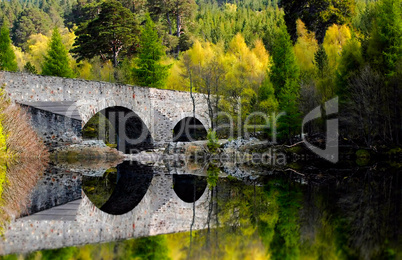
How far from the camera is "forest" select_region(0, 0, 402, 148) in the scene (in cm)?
2141

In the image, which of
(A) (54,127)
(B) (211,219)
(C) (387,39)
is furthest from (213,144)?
(B) (211,219)

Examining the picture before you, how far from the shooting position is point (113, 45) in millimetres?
31875

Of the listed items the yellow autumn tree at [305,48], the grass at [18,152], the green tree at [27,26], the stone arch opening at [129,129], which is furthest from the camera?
the green tree at [27,26]

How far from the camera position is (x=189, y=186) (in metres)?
13.4

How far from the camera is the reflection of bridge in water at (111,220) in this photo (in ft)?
24.4

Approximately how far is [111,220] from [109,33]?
23.2 metres

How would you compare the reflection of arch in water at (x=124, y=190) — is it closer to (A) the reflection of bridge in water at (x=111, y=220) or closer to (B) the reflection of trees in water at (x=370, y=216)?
(A) the reflection of bridge in water at (x=111, y=220)

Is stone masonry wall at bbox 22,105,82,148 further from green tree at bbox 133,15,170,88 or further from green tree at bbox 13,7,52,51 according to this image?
green tree at bbox 13,7,52,51

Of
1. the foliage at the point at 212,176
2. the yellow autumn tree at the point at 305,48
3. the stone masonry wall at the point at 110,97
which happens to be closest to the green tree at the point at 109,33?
the stone masonry wall at the point at 110,97

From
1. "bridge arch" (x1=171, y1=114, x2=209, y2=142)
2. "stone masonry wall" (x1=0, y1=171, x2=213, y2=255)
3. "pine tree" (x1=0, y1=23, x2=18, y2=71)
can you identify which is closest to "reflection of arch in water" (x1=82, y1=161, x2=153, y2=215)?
"stone masonry wall" (x1=0, y1=171, x2=213, y2=255)

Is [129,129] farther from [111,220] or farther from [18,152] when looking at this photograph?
[111,220]

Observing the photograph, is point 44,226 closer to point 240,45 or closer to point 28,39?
point 240,45

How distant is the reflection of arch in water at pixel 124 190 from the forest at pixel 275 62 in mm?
8910

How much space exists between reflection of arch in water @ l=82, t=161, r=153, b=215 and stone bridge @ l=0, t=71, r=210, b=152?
370cm
